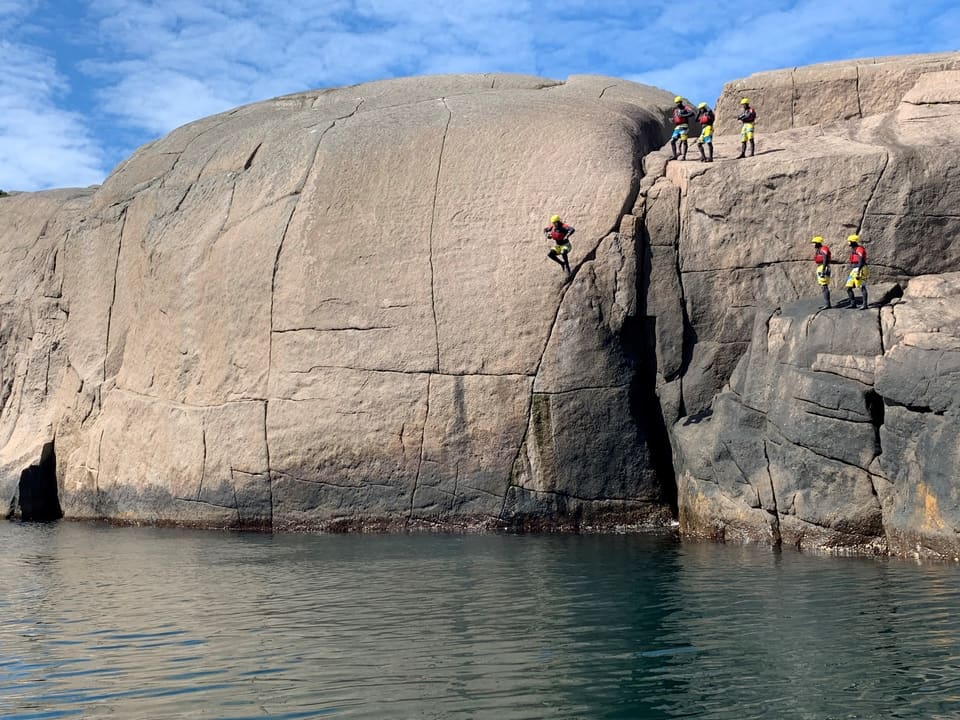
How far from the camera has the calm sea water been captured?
7891mm

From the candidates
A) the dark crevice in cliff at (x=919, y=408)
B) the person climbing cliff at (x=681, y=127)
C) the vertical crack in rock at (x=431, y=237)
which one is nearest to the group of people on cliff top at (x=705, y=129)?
the person climbing cliff at (x=681, y=127)

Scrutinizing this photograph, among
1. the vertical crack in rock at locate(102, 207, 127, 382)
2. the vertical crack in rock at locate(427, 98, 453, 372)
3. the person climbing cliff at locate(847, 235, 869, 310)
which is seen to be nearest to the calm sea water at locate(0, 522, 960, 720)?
the person climbing cliff at locate(847, 235, 869, 310)

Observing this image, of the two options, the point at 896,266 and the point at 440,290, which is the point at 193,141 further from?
the point at 896,266

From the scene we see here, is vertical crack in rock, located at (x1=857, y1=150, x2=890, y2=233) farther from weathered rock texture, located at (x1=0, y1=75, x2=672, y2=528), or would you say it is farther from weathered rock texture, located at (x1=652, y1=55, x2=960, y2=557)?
weathered rock texture, located at (x1=0, y1=75, x2=672, y2=528)

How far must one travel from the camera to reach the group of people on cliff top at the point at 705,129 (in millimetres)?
19844

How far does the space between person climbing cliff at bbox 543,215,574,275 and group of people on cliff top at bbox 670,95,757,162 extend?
2.78 m

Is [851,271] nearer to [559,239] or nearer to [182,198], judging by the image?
[559,239]

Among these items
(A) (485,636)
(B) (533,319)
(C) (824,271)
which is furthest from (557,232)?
(A) (485,636)

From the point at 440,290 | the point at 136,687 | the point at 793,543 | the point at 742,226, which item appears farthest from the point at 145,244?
the point at 136,687

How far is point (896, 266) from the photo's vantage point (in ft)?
60.7

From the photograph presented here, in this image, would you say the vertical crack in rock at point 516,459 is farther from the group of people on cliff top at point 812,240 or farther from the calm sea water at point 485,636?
the calm sea water at point 485,636

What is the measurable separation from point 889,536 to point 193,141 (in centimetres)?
1880

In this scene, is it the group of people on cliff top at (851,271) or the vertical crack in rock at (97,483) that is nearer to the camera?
the group of people on cliff top at (851,271)

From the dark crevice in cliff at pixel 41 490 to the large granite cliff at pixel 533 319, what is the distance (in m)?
0.11
